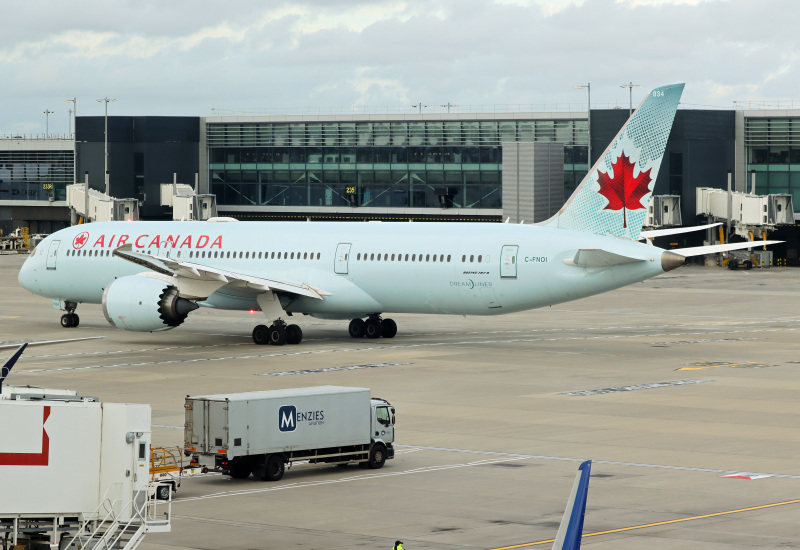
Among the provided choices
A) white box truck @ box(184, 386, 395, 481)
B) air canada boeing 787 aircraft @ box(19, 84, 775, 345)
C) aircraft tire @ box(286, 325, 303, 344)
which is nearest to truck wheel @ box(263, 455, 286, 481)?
white box truck @ box(184, 386, 395, 481)

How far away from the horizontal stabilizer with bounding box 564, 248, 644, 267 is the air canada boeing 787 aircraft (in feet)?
0.14

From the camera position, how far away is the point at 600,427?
32.1 m

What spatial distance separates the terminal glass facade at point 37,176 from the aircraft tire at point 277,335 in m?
82.9

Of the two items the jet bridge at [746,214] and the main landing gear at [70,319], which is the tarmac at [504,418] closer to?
the main landing gear at [70,319]

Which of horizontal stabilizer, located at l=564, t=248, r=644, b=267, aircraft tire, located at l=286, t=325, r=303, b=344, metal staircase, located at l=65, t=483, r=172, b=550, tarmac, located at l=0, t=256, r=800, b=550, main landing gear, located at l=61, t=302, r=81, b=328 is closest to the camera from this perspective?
metal staircase, located at l=65, t=483, r=172, b=550

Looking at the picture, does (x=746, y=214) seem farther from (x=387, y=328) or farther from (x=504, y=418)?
(x=504, y=418)

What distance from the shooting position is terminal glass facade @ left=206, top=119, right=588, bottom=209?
10869 centimetres

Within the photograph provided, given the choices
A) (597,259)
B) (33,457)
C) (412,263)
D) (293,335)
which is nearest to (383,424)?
(33,457)

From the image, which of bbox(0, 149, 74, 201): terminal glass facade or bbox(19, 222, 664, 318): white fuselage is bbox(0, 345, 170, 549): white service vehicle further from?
bbox(0, 149, 74, 201): terminal glass facade

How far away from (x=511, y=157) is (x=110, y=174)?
40.3 metres

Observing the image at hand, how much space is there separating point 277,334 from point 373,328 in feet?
14.3

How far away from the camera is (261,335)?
50.9 metres

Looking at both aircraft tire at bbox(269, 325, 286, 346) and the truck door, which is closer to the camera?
the truck door

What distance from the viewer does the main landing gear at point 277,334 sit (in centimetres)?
5050
